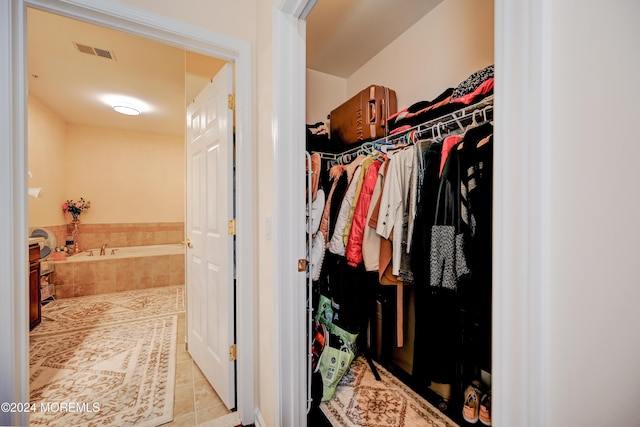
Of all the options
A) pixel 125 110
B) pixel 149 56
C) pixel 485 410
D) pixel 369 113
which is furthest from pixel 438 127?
pixel 125 110

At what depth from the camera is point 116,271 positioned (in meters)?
3.99

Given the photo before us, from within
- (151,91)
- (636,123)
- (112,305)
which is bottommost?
(112,305)

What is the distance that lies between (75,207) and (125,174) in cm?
94

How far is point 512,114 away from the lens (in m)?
0.40

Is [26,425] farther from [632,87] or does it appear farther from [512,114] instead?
[632,87]

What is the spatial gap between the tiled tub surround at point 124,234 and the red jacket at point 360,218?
480cm

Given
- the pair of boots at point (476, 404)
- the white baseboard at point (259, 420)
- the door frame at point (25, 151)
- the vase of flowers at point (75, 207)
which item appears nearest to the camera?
the door frame at point (25, 151)

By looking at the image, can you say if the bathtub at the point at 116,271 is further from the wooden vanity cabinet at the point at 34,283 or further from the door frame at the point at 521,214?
the door frame at the point at 521,214

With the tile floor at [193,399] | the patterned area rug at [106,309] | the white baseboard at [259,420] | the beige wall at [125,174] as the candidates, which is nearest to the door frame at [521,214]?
the white baseboard at [259,420]

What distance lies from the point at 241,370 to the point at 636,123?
179 cm

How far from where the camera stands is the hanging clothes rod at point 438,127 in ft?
4.34

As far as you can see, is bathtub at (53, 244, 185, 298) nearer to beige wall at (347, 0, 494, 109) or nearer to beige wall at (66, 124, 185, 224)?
beige wall at (66, 124, 185, 224)

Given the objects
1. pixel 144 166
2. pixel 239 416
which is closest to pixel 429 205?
pixel 239 416

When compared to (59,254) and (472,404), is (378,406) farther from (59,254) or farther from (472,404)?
(59,254)
